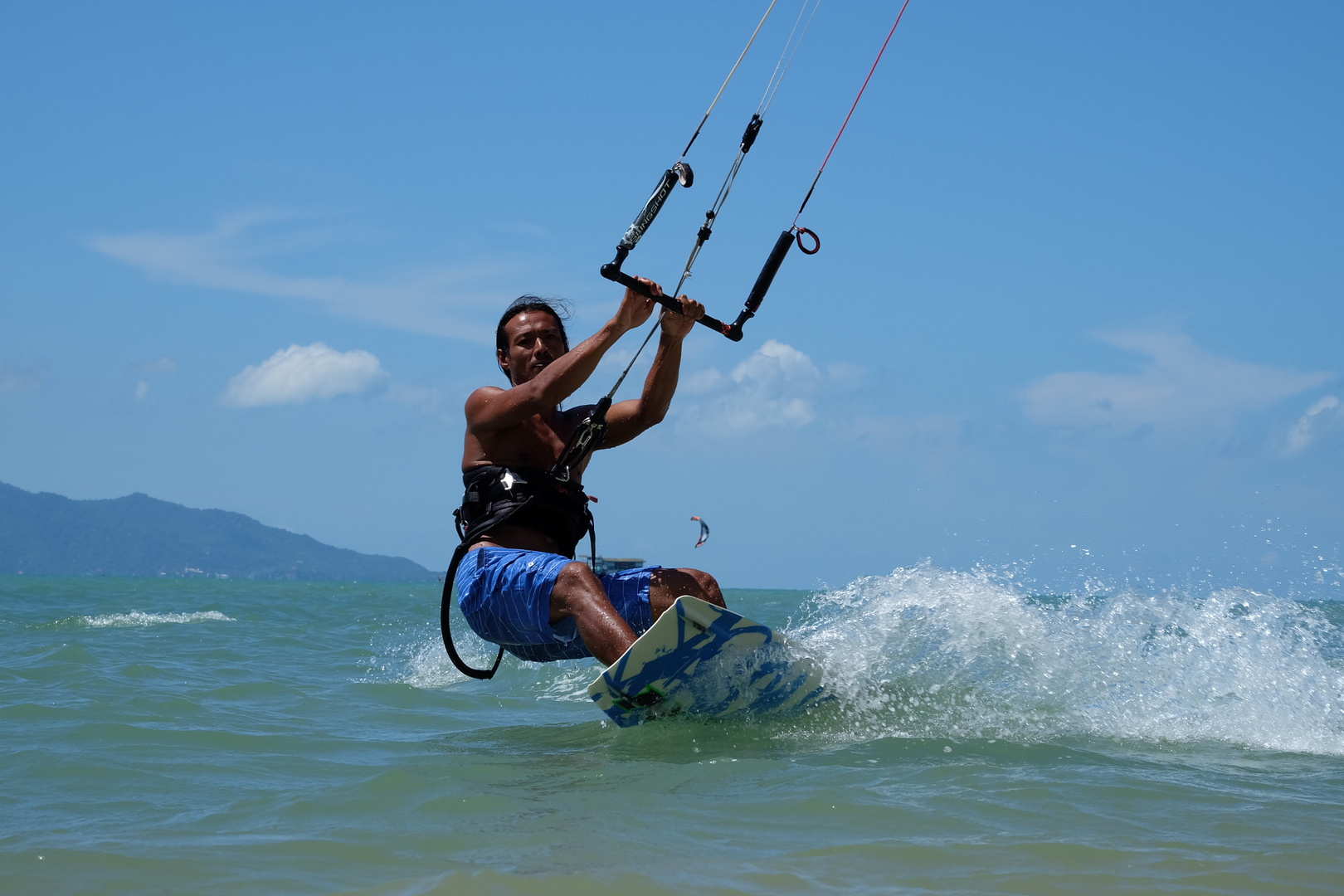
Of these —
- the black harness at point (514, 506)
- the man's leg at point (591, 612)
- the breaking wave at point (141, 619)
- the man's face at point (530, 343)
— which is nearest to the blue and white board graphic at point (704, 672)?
the man's leg at point (591, 612)

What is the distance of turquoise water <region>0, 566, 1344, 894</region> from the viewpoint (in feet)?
9.80

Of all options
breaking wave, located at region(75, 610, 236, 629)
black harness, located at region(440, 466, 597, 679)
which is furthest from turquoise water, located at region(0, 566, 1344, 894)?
breaking wave, located at region(75, 610, 236, 629)

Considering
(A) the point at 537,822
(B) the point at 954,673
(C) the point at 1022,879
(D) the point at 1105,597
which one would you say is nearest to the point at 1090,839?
(C) the point at 1022,879

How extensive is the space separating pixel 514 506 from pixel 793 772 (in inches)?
65.0

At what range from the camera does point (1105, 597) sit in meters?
6.59

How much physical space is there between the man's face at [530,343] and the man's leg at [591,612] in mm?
1056

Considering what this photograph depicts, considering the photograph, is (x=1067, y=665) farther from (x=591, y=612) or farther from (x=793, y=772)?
(x=591, y=612)

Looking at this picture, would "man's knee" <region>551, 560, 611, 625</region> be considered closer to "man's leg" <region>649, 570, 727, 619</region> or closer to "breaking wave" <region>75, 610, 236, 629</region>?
"man's leg" <region>649, 570, 727, 619</region>

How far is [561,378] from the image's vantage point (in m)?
4.50

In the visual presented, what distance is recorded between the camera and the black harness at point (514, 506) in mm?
4902

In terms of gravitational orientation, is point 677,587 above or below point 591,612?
above

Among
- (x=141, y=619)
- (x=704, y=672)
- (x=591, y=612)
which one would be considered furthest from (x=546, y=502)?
(x=141, y=619)

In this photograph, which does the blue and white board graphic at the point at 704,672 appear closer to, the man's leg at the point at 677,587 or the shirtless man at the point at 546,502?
the shirtless man at the point at 546,502

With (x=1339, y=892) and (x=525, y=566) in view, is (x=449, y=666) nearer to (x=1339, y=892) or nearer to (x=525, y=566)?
(x=525, y=566)
